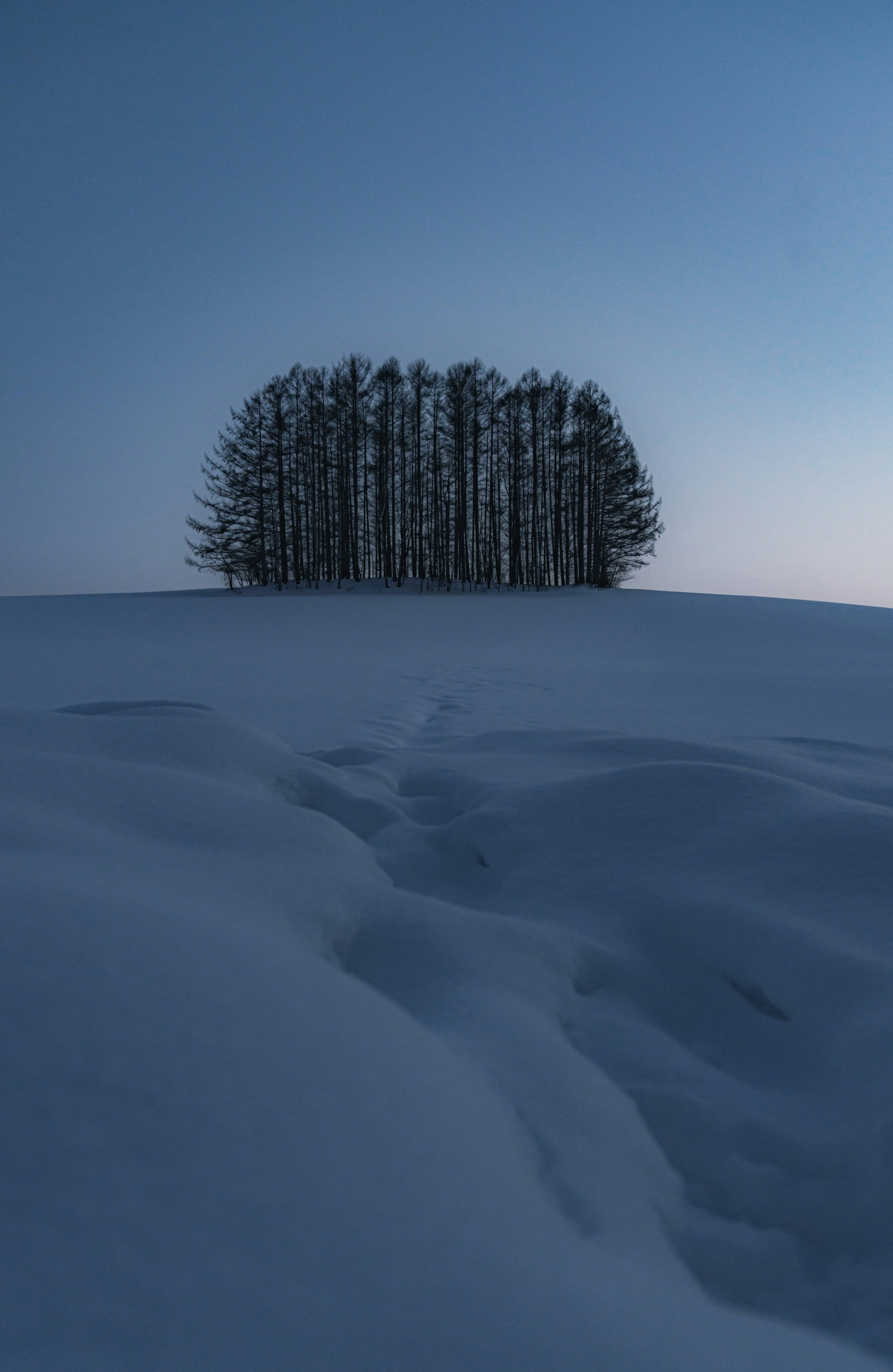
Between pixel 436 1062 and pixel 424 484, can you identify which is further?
pixel 424 484

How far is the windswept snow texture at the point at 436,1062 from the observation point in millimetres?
514

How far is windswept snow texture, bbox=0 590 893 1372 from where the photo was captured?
1.69ft

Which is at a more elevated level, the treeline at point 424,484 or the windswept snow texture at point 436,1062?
the treeline at point 424,484

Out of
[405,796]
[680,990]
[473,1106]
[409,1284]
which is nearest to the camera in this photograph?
[409,1284]

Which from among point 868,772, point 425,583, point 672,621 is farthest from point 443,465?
point 868,772

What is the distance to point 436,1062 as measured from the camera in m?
0.77

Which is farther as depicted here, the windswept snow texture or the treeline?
the treeline

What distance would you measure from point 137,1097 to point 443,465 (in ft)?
66.7

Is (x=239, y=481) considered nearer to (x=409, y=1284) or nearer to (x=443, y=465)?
(x=443, y=465)

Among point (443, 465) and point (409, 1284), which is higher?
point (443, 465)

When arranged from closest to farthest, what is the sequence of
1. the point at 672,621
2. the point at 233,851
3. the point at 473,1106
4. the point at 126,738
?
1. the point at 473,1106
2. the point at 233,851
3. the point at 126,738
4. the point at 672,621

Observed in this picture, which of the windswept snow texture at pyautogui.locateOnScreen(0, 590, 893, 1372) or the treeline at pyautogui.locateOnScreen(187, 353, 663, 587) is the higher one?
the treeline at pyautogui.locateOnScreen(187, 353, 663, 587)

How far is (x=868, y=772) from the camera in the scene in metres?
2.10

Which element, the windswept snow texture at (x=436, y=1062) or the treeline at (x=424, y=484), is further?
the treeline at (x=424, y=484)
